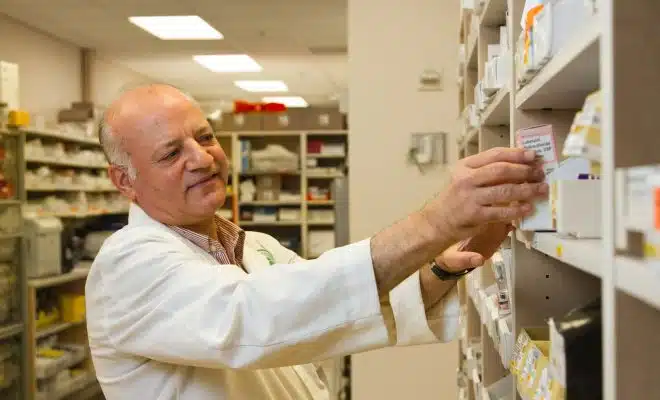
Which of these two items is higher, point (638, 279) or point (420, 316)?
point (638, 279)

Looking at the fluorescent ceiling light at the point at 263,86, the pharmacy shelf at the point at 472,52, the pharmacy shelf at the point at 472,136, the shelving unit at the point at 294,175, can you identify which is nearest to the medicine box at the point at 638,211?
the pharmacy shelf at the point at 472,136

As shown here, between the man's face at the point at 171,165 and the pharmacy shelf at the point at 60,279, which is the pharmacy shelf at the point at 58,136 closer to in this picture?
the pharmacy shelf at the point at 60,279

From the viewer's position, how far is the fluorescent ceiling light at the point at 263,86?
31.3 feet

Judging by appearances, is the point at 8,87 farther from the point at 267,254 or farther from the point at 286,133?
the point at 286,133

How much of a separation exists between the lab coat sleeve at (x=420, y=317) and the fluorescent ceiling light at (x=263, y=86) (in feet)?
27.3

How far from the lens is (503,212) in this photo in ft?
3.13

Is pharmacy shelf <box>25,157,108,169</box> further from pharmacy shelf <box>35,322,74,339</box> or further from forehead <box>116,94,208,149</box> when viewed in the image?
forehead <box>116,94,208,149</box>

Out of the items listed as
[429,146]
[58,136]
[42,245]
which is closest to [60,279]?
[42,245]

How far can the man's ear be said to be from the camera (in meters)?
1.66

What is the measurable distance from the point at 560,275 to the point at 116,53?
7.14 metres

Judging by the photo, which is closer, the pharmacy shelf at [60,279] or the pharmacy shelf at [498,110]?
the pharmacy shelf at [498,110]

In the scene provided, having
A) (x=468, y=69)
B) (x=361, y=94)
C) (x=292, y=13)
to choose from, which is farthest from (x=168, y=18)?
(x=468, y=69)

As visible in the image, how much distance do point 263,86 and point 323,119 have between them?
71.6 inches

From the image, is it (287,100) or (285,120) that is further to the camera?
(287,100)
